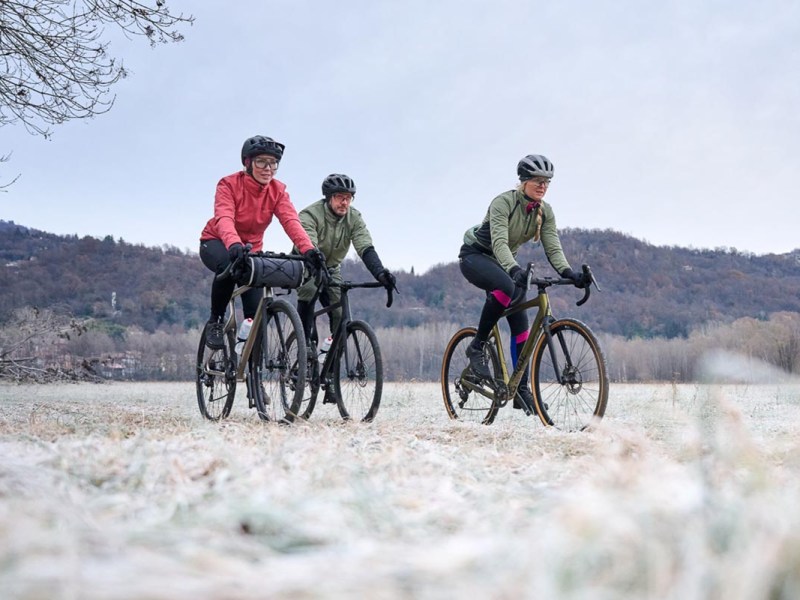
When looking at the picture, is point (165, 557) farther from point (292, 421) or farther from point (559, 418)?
point (559, 418)

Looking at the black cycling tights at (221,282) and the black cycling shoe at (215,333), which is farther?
the black cycling shoe at (215,333)

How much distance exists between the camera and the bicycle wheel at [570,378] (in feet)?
23.5

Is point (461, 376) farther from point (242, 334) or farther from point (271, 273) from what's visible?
point (271, 273)

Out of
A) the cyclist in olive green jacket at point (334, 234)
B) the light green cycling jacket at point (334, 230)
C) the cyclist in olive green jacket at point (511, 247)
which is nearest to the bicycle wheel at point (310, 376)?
the cyclist in olive green jacket at point (334, 234)

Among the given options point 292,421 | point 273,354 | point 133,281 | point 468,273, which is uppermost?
point 133,281

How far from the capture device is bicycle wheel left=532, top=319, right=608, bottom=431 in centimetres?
715

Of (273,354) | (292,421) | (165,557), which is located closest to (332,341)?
(273,354)

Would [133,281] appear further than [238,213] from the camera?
Yes

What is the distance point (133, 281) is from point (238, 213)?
321ft

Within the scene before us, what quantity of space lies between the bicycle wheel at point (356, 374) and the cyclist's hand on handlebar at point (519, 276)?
4.62 feet

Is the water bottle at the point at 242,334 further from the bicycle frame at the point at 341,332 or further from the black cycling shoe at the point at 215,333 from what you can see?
the bicycle frame at the point at 341,332

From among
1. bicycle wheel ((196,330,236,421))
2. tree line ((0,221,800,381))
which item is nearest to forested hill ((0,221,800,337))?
tree line ((0,221,800,381))

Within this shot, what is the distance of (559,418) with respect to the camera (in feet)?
24.8

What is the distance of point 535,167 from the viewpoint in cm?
802
